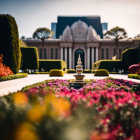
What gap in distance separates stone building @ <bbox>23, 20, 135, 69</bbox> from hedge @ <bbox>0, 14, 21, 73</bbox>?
1418 inches

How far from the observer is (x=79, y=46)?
56.2 meters

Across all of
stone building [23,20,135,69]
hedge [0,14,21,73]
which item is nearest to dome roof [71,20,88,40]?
stone building [23,20,135,69]

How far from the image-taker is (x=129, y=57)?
31578 mm

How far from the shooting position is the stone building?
5456 cm

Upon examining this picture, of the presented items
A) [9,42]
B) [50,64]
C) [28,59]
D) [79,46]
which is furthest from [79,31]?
[9,42]

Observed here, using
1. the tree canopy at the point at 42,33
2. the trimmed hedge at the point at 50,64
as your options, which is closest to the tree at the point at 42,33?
the tree canopy at the point at 42,33

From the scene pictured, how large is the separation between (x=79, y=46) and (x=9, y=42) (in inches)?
1580

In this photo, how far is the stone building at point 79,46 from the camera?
5456 centimetres

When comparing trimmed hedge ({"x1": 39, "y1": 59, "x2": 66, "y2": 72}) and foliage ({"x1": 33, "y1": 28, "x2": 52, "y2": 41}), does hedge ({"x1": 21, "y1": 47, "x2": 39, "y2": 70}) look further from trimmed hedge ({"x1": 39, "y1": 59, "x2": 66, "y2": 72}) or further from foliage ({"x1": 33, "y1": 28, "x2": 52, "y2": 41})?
foliage ({"x1": 33, "y1": 28, "x2": 52, "y2": 41})

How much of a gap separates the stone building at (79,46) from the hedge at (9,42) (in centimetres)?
3602

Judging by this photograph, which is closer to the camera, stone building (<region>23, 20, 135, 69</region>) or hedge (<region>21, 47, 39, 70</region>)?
hedge (<region>21, 47, 39, 70</region>)

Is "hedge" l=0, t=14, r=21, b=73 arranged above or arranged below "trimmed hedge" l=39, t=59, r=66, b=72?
above

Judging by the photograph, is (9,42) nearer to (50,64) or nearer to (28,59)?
(28,59)

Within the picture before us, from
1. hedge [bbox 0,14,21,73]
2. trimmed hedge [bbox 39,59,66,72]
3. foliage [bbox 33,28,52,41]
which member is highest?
foliage [bbox 33,28,52,41]
